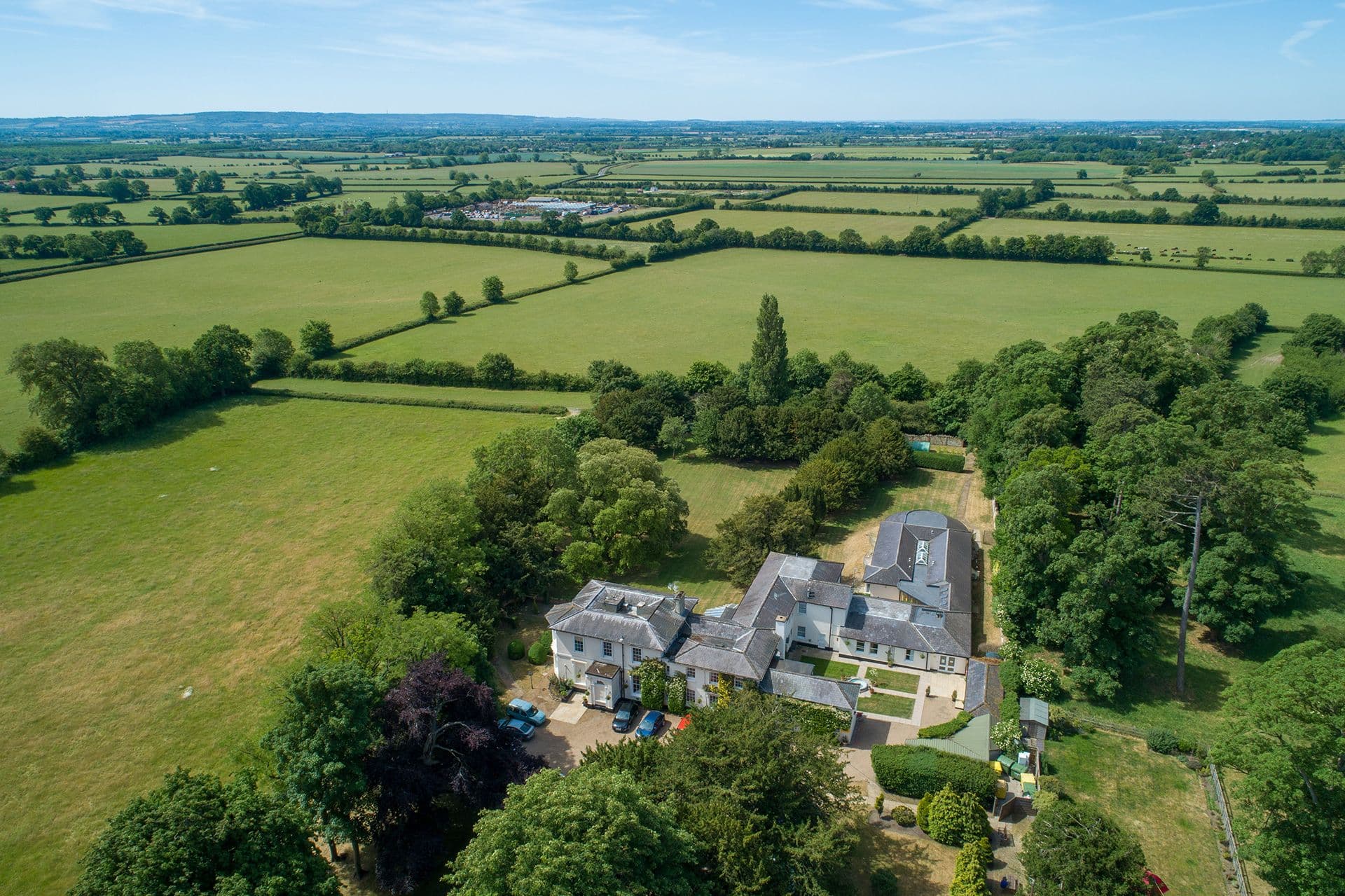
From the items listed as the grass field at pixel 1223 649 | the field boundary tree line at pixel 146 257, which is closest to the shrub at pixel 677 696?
the grass field at pixel 1223 649

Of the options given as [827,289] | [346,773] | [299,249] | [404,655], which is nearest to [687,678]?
[404,655]

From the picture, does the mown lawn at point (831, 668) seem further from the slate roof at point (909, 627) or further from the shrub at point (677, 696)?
the shrub at point (677, 696)

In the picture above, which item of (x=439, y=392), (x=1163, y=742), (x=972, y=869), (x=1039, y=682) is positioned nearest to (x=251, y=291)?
(x=439, y=392)

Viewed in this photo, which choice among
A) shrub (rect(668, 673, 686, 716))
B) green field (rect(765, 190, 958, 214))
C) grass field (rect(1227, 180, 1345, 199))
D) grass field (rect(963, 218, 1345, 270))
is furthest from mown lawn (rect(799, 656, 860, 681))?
grass field (rect(1227, 180, 1345, 199))

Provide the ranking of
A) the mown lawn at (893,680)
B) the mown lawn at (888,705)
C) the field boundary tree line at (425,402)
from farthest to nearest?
the field boundary tree line at (425,402) < the mown lawn at (893,680) < the mown lawn at (888,705)

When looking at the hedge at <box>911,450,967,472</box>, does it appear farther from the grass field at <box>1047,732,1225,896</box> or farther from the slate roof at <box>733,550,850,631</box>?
the grass field at <box>1047,732,1225,896</box>

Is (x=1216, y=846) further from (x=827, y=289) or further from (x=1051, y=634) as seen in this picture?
(x=827, y=289)
